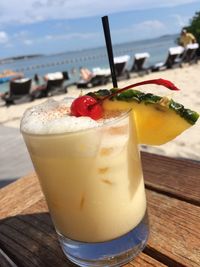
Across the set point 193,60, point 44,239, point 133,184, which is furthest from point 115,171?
point 193,60

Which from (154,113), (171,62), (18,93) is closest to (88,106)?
(154,113)

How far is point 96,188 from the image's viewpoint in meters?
0.77

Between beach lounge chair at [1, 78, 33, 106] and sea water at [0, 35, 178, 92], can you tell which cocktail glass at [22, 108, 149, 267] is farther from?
sea water at [0, 35, 178, 92]

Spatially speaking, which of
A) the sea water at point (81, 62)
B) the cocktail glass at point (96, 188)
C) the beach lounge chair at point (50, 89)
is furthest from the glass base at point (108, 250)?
the sea water at point (81, 62)

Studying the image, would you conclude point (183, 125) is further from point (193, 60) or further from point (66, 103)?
point (193, 60)

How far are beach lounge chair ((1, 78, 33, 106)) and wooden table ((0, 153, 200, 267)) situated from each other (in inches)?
365

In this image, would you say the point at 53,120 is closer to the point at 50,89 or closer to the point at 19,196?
the point at 19,196

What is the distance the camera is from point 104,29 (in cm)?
93

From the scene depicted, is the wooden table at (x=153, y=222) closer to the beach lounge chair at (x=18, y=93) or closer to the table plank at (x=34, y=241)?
the table plank at (x=34, y=241)

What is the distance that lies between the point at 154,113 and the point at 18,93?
1025cm

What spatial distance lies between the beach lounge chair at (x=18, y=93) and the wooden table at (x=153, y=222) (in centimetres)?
928

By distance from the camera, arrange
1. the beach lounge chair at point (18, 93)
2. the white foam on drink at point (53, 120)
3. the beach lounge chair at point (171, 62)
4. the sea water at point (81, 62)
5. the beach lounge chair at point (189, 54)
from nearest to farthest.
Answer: the white foam on drink at point (53, 120) → the beach lounge chair at point (18, 93) → the beach lounge chair at point (171, 62) → the beach lounge chair at point (189, 54) → the sea water at point (81, 62)

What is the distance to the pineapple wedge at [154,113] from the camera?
28.8 inches

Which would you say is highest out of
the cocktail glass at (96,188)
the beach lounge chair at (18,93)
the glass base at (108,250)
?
the cocktail glass at (96,188)
